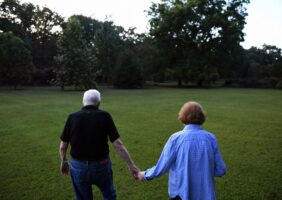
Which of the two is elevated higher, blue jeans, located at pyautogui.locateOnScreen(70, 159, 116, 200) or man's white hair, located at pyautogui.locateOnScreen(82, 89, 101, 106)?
man's white hair, located at pyautogui.locateOnScreen(82, 89, 101, 106)

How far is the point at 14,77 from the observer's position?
44.5m

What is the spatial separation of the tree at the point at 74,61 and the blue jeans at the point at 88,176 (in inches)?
1523

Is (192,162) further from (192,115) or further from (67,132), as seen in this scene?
(67,132)

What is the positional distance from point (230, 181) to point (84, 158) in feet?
12.3

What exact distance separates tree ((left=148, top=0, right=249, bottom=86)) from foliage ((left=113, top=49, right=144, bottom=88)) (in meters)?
6.73

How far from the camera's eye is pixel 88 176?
3857 millimetres

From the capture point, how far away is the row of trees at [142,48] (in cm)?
4409

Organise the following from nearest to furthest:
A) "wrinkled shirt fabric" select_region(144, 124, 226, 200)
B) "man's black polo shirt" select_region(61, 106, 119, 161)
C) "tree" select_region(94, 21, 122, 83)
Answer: "wrinkled shirt fabric" select_region(144, 124, 226, 200) → "man's black polo shirt" select_region(61, 106, 119, 161) → "tree" select_region(94, 21, 122, 83)

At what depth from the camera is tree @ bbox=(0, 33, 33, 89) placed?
43875 millimetres

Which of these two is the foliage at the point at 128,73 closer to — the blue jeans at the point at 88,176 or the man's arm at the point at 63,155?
the man's arm at the point at 63,155

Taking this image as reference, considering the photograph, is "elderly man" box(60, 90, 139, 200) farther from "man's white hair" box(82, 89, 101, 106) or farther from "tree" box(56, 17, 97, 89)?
"tree" box(56, 17, 97, 89)

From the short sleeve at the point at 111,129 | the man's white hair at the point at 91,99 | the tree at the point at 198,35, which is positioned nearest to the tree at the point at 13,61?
the tree at the point at 198,35

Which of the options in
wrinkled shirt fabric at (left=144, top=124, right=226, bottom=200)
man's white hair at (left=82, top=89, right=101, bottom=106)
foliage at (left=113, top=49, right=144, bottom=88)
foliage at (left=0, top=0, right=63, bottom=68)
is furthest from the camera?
foliage at (left=0, top=0, right=63, bottom=68)

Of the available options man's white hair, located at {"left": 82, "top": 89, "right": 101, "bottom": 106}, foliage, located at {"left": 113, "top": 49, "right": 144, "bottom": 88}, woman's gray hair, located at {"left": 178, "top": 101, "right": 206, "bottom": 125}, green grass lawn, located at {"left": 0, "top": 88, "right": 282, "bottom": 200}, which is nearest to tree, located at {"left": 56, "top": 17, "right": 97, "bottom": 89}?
foliage, located at {"left": 113, "top": 49, "right": 144, "bottom": 88}
